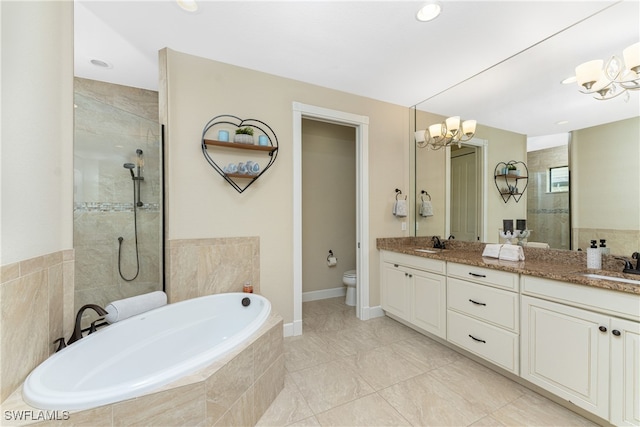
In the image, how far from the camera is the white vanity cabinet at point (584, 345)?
52.7 inches

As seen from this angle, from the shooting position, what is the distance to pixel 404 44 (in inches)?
83.5

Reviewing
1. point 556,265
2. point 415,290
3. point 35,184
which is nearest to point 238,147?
point 35,184

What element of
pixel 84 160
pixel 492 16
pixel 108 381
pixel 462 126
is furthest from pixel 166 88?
pixel 462 126

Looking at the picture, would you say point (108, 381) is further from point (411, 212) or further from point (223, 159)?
point (411, 212)

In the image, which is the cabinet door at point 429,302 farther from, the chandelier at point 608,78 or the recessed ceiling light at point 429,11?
the recessed ceiling light at point 429,11

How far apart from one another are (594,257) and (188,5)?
3319 mm

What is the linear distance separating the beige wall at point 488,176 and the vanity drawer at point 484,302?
2.22 feet

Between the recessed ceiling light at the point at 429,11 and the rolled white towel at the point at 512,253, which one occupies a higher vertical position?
the recessed ceiling light at the point at 429,11

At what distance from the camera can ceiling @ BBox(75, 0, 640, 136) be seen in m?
1.73

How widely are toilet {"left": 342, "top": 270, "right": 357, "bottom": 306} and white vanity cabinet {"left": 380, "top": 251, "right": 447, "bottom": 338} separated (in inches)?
18.2

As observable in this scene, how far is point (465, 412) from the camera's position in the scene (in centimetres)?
161

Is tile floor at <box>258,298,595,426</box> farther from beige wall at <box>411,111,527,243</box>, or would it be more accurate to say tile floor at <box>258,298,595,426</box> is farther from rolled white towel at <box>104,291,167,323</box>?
beige wall at <box>411,111,527,243</box>

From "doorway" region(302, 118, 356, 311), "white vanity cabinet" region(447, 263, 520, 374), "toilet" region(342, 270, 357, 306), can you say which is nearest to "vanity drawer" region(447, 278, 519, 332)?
"white vanity cabinet" region(447, 263, 520, 374)

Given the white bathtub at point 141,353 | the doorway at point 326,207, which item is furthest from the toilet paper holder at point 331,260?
the white bathtub at point 141,353
